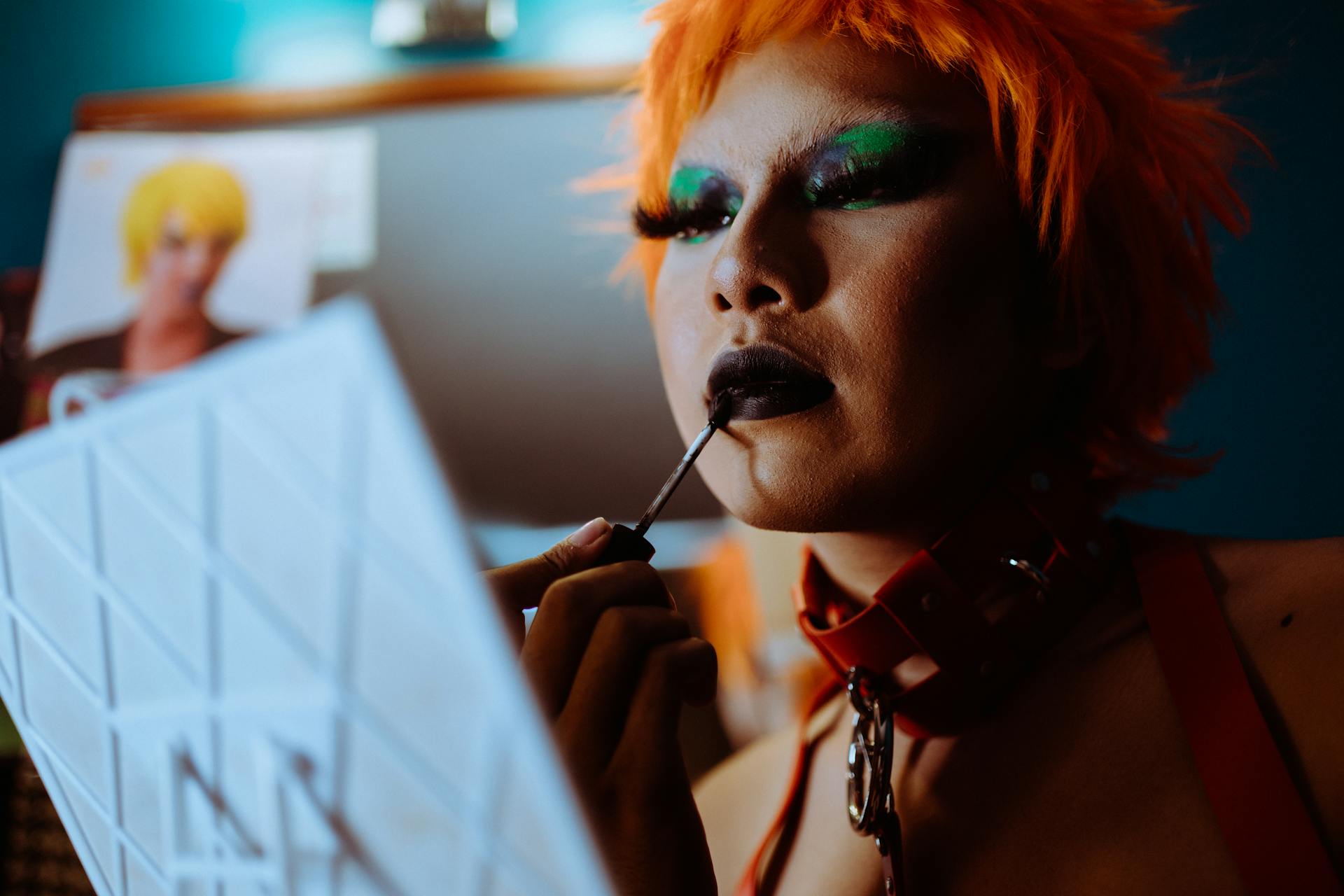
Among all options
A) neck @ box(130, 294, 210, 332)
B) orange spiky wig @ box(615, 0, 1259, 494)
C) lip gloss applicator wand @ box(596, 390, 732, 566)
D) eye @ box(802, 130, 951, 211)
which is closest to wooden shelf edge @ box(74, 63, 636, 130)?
neck @ box(130, 294, 210, 332)

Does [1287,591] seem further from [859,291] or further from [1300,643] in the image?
[859,291]

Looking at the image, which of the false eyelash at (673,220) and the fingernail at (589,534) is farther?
the false eyelash at (673,220)

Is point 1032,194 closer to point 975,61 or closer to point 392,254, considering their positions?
point 975,61

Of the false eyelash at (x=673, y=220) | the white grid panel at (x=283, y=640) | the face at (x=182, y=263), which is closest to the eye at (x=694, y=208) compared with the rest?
the false eyelash at (x=673, y=220)

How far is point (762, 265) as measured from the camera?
614 mm

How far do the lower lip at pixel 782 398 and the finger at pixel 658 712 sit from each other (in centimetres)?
17

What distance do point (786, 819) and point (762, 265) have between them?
1.43 ft

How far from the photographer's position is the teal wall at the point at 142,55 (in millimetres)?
1380

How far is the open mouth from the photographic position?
61 centimetres

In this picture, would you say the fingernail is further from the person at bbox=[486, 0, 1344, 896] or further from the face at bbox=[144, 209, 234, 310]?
the face at bbox=[144, 209, 234, 310]

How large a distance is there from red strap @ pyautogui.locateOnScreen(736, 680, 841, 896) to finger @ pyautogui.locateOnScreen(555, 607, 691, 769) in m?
0.33

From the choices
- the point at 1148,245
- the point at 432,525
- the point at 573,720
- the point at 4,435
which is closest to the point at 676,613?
the point at 573,720

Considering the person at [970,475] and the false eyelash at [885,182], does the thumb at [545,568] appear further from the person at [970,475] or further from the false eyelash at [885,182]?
the false eyelash at [885,182]

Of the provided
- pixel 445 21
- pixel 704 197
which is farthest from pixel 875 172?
pixel 445 21
